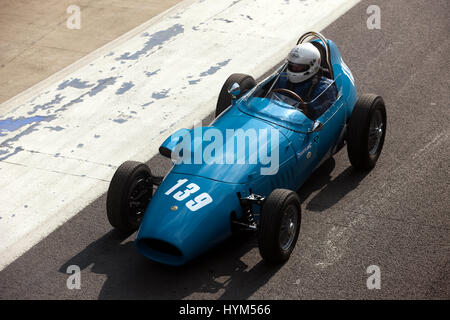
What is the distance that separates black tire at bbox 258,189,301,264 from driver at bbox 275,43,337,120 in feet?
5.69

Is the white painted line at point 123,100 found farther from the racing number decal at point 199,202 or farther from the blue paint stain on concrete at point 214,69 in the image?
the racing number decal at point 199,202

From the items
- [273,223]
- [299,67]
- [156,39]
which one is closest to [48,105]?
[156,39]

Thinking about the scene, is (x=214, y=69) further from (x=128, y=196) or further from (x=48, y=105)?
(x=128, y=196)

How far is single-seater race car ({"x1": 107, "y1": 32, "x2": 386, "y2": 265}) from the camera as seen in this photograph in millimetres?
7020

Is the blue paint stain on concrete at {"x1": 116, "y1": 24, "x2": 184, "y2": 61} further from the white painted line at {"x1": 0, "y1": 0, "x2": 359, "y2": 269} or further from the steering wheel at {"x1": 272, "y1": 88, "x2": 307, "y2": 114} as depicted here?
the steering wheel at {"x1": 272, "y1": 88, "x2": 307, "y2": 114}

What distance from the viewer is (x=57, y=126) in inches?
408

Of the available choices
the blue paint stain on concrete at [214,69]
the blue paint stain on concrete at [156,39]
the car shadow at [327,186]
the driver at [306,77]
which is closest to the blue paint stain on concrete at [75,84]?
the blue paint stain on concrete at [156,39]

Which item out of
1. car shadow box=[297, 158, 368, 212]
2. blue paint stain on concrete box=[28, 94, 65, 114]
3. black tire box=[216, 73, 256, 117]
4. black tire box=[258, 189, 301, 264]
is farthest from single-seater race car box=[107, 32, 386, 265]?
blue paint stain on concrete box=[28, 94, 65, 114]

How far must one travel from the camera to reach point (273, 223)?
687 cm

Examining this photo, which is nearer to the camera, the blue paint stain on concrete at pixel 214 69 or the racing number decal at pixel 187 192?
the racing number decal at pixel 187 192

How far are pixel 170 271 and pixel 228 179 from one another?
113 cm

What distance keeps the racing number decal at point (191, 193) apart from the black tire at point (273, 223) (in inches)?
24.2

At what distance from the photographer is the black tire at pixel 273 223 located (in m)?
6.88

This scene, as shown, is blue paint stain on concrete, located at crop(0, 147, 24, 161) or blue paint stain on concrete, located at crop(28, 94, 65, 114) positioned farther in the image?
blue paint stain on concrete, located at crop(28, 94, 65, 114)
